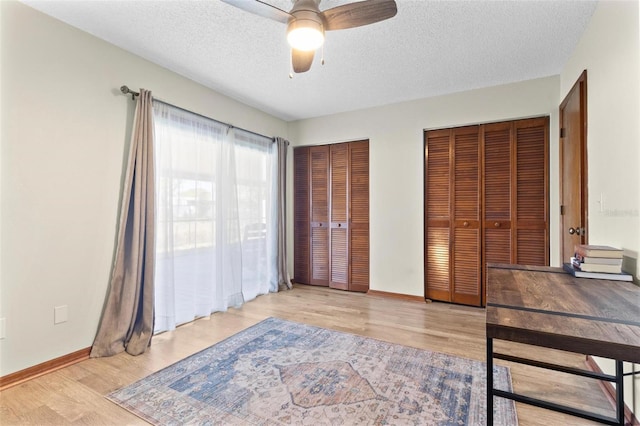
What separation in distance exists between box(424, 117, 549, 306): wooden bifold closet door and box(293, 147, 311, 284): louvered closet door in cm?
176

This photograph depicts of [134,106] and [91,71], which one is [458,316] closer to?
[134,106]

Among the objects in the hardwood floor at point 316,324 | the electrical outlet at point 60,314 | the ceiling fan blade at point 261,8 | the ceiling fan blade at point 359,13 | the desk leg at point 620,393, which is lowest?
the hardwood floor at point 316,324

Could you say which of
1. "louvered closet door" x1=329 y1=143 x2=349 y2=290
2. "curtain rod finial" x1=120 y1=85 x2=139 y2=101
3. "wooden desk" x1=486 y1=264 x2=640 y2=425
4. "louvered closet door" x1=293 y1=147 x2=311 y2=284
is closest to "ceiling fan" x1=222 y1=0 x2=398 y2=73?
"curtain rod finial" x1=120 y1=85 x2=139 y2=101

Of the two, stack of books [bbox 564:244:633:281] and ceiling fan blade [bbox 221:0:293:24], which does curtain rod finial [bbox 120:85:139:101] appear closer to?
ceiling fan blade [bbox 221:0:293:24]

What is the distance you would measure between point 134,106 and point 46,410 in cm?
226

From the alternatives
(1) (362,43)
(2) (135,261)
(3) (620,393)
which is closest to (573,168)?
(3) (620,393)

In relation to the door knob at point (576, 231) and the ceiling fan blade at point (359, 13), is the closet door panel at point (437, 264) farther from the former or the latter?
the ceiling fan blade at point (359, 13)

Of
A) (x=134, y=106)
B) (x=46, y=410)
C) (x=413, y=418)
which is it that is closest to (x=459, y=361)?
(x=413, y=418)

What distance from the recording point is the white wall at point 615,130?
1.50m

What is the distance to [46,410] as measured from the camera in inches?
66.4

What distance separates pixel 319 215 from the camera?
4453mm

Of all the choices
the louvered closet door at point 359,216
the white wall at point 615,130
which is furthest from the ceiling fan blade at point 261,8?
the louvered closet door at point 359,216

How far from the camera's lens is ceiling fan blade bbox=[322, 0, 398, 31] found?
159cm

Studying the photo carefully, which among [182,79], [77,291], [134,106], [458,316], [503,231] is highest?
[182,79]
